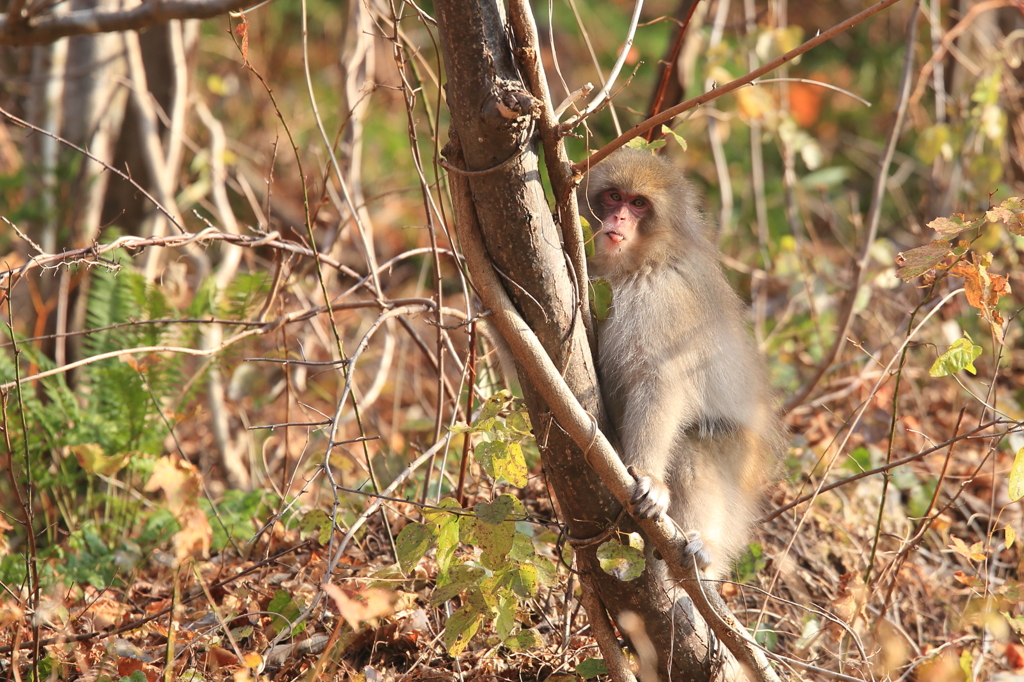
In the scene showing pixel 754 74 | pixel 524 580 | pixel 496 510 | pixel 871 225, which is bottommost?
pixel 524 580

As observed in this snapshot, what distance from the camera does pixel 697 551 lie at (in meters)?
2.73

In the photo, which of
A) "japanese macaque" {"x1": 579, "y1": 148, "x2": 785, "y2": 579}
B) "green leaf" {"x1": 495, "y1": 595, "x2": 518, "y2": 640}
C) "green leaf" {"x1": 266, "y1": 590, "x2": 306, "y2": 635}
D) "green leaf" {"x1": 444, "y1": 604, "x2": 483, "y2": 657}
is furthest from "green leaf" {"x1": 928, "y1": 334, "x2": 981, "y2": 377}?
"green leaf" {"x1": 266, "y1": 590, "x2": 306, "y2": 635}

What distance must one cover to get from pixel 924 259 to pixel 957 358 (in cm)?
30

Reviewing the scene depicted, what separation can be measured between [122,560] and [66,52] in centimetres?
329

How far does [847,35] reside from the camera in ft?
27.7

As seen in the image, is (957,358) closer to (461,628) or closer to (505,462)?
(505,462)

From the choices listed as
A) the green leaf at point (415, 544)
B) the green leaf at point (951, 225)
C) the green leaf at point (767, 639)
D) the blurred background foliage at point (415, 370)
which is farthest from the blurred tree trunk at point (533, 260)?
the green leaf at point (951, 225)

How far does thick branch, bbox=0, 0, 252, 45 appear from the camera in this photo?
2.96 meters

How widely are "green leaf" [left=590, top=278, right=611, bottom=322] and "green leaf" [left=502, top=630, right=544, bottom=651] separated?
0.94m

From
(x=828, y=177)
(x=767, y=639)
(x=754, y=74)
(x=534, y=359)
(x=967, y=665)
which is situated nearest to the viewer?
(x=754, y=74)

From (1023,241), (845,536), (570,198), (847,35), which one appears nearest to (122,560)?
(570,198)

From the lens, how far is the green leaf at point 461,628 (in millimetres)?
2486

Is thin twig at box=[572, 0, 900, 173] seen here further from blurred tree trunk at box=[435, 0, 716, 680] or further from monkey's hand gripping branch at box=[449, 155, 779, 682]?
monkey's hand gripping branch at box=[449, 155, 779, 682]

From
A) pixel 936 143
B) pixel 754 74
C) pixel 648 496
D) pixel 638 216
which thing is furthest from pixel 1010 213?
pixel 936 143
